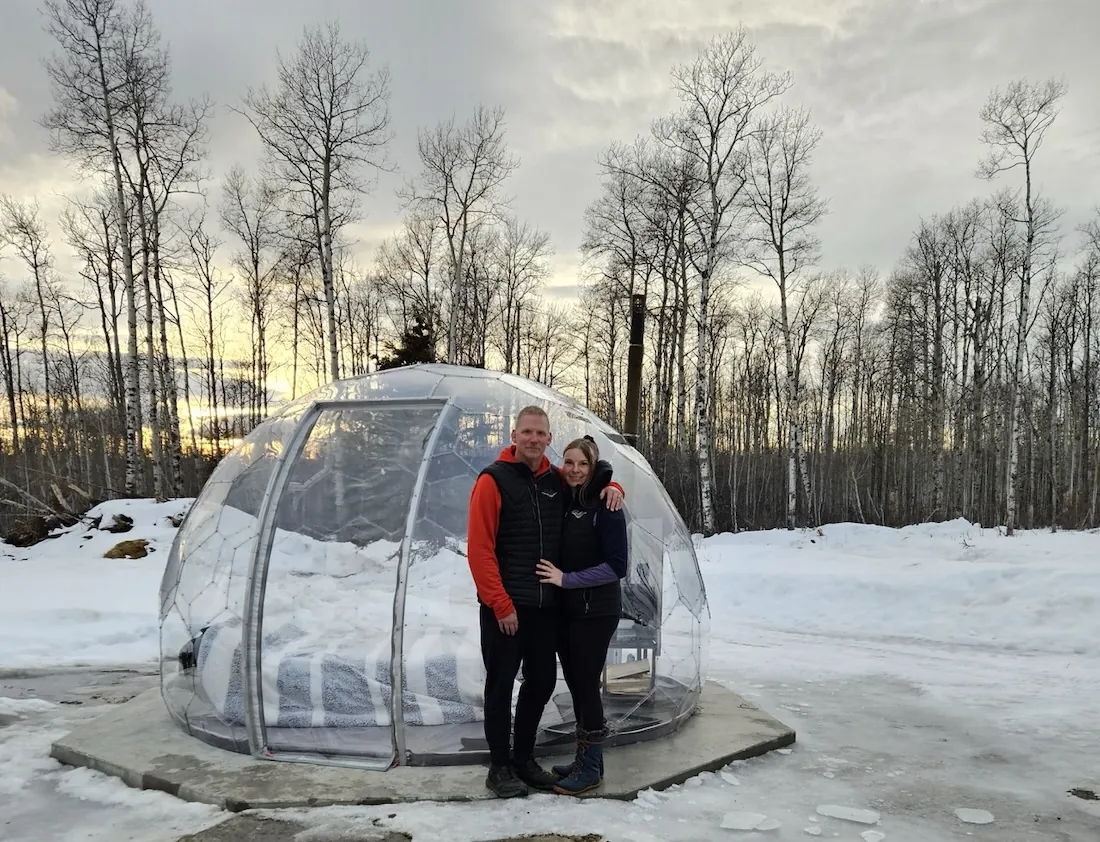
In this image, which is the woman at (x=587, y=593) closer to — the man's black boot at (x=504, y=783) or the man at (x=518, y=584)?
the man at (x=518, y=584)

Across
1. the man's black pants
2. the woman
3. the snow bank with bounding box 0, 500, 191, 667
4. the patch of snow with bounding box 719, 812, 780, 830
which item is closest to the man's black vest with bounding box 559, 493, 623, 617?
the woman

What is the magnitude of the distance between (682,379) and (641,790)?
1763 centimetres

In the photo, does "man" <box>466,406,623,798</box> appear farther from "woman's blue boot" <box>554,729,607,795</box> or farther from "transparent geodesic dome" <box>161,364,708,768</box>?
"transparent geodesic dome" <box>161,364,708,768</box>

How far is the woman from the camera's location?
3.56 m

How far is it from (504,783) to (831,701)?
12.0 feet

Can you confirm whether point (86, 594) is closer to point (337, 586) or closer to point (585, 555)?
point (337, 586)

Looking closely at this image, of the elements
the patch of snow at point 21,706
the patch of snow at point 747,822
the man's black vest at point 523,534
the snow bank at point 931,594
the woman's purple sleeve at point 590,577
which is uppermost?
the man's black vest at point 523,534

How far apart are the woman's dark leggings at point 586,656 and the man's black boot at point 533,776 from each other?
34 centimetres

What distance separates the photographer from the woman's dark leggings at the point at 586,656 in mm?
3572

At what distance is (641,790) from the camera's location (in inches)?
145

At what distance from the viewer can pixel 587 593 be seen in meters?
3.55

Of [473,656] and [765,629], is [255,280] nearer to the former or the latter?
[765,629]

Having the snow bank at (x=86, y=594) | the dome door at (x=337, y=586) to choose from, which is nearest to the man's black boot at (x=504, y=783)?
the dome door at (x=337, y=586)

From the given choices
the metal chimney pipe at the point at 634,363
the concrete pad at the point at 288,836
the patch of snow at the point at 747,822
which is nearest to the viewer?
the concrete pad at the point at 288,836
